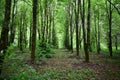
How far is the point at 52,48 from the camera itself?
29.0 meters

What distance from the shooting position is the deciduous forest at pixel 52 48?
23.0 feet

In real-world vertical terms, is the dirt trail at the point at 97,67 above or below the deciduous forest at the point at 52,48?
below

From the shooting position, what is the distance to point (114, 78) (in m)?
10.2

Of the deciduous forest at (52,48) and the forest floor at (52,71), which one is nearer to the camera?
the forest floor at (52,71)

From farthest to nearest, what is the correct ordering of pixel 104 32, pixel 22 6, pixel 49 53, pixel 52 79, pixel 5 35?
pixel 104 32 < pixel 22 6 < pixel 49 53 < pixel 52 79 < pixel 5 35

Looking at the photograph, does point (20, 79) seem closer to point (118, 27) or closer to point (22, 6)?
point (22, 6)

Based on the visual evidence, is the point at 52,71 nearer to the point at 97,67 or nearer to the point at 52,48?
the point at 97,67

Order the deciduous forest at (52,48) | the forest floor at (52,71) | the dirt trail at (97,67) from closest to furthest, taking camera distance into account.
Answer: the forest floor at (52,71), the deciduous forest at (52,48), the dirt trail at (97,67)

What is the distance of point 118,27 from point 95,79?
25377mm

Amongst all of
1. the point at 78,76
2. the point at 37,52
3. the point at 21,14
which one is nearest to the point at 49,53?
the point at 37,52

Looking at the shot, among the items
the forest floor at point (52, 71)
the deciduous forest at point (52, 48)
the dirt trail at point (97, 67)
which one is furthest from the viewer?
the dirt trail at point (97, 67)

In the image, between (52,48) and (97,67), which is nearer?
(97,67)

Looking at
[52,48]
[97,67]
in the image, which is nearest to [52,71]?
[97,67]

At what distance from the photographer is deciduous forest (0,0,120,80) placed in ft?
23.0
